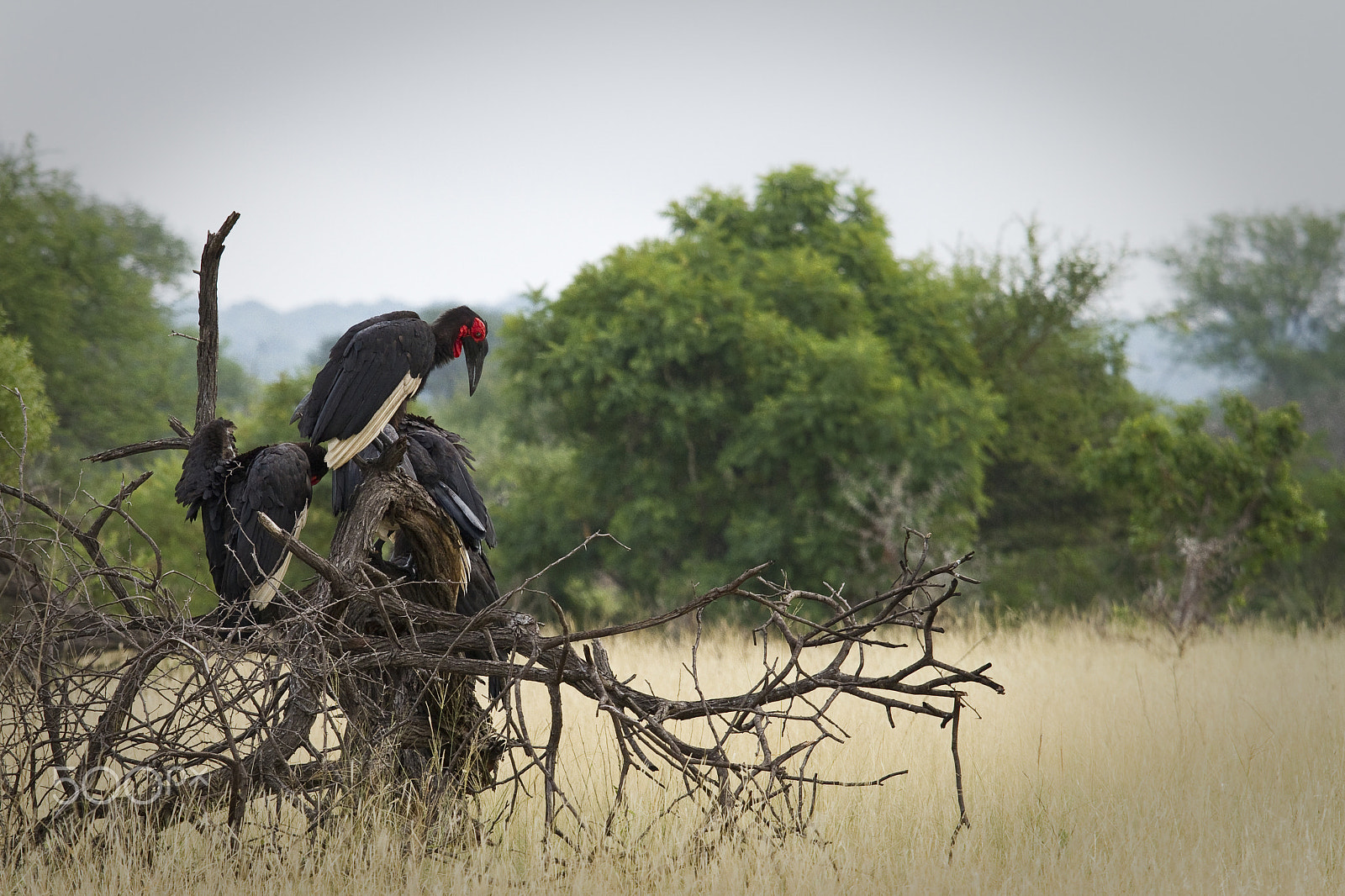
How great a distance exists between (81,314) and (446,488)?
58.7 feet

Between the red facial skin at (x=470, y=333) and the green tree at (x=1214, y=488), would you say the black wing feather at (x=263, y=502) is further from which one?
the green tree at (x=1214, y=488)

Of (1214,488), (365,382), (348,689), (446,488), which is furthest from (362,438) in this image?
(1214,488)

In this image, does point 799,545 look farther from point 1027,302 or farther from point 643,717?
point 643,717

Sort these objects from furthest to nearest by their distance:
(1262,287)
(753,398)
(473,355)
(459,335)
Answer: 1. (1262,287)
2. (753,398)
3. (473,355)
4. (459,335)

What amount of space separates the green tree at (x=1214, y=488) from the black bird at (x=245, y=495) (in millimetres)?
9056

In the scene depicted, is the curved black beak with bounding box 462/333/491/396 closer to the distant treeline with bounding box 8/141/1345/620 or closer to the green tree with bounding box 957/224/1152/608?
the distant treeline with bounding box 8/141/1345/620

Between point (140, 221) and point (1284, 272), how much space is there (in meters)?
43.1

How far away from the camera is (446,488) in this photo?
166 inches

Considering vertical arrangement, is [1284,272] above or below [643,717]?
above

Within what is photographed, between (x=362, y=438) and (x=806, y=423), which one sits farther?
(x=806, y=423)

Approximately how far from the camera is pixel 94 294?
19.2 metres

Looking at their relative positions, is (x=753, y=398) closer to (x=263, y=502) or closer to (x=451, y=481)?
(x=451, y=481)

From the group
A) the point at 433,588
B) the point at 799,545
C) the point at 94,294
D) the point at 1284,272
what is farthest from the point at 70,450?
the point at 1284,272

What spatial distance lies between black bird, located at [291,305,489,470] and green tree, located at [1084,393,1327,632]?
8876mm
